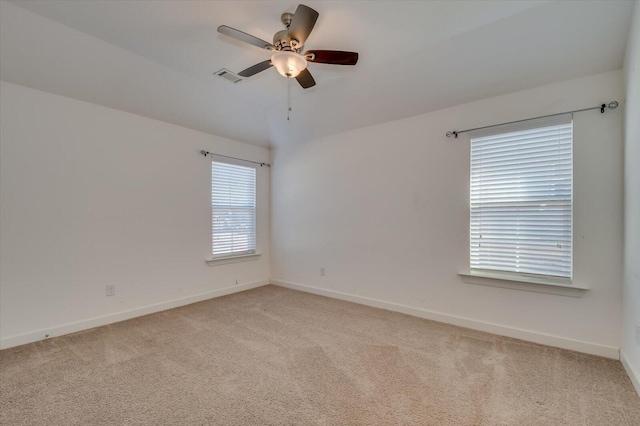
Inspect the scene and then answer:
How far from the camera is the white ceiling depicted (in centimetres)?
216

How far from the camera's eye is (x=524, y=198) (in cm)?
274

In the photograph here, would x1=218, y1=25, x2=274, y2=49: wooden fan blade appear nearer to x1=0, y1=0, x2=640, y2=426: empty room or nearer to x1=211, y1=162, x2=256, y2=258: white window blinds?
x1=0, y1=0, x2=640, y2=426: empty room

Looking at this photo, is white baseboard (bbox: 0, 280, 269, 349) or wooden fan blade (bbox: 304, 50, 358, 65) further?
white baseboard (bbox: 0, 280, 269, 349)

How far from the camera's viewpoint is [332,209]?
4227 mm

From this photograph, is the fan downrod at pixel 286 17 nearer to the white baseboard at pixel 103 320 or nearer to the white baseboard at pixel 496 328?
the white baseboard at pixel 496 328

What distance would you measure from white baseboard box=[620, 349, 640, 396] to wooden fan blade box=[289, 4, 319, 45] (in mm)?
3315

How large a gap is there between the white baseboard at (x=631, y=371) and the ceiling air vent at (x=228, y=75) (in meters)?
4.34

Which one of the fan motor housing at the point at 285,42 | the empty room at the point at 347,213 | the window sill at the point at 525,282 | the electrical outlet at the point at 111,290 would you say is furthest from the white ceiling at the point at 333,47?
the electrical outlet at the point at 111,290

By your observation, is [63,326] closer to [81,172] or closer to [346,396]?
[81,172]

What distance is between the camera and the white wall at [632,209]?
75.3 inches

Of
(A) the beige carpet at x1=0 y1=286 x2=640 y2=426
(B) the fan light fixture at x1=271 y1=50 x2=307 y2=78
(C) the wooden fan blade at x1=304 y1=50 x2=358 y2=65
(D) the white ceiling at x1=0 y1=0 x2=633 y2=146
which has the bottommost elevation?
(A) the beige carpet at x1=0 y1=286 x2=640 y2=426

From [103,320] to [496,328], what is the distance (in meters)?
4.24

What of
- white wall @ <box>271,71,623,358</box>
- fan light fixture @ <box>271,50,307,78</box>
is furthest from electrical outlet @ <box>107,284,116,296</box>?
fan light fixture @ <box>271,50,307,78</box>

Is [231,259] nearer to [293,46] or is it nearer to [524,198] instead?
[293,46]
